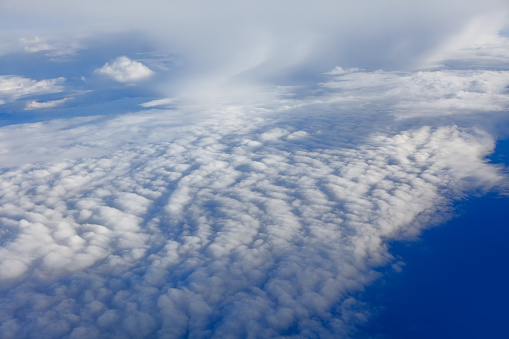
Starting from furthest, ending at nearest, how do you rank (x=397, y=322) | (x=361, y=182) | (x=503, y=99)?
1. (x=503, y=99)
2. (x=361, y=182)
3. (x=397, y=322)

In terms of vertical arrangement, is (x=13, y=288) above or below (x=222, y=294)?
above

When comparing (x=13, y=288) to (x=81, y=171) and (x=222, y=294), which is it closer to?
(x=222, y=294)

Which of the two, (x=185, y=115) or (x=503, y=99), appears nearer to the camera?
(x=503, y=99)

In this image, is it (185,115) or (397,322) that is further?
(185,115)

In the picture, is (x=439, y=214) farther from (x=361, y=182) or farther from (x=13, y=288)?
(x=13, y=288)

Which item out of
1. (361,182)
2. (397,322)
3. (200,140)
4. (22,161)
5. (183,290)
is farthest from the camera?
(200,140)

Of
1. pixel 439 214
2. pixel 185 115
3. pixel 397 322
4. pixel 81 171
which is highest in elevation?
pixel 185 115

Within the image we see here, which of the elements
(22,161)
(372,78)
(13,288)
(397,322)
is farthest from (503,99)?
(22,161)

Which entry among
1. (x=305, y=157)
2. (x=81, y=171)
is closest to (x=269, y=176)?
(x=305, y=157)

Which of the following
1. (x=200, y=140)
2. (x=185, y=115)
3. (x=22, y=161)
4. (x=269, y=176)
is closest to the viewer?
(x=269, y=176)
